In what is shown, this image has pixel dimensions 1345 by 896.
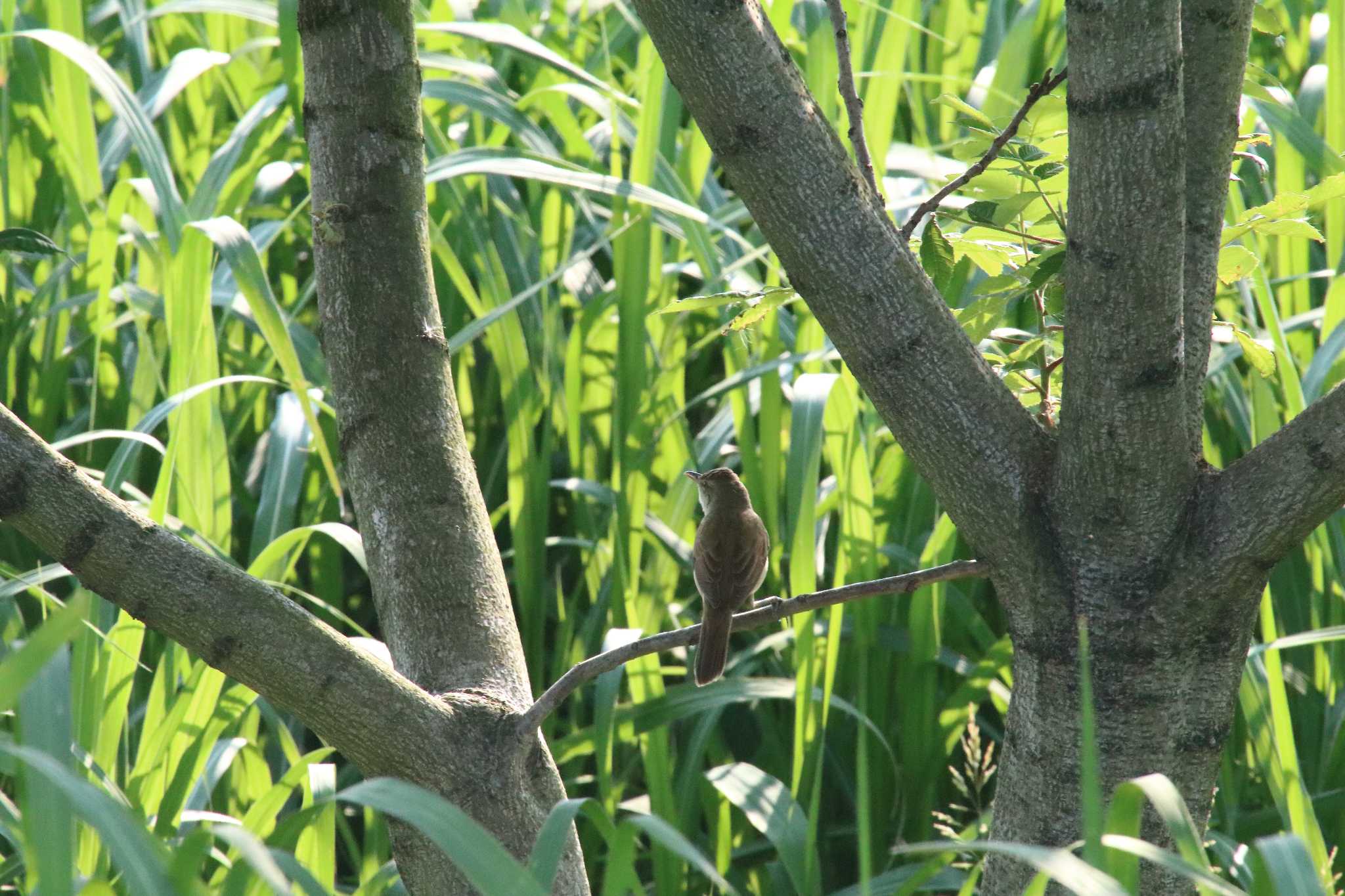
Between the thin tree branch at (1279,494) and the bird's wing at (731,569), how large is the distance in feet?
2.84

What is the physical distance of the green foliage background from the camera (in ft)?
5.74

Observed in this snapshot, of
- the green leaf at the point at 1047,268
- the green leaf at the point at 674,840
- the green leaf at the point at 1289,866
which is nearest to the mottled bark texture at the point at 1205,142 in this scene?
the green leaf at the point at 1047,268

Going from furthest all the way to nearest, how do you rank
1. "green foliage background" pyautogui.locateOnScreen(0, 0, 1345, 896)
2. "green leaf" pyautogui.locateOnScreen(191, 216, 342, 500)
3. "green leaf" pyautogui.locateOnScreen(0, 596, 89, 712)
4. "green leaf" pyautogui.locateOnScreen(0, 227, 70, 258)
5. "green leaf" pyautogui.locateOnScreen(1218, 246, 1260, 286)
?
"green foliage background" pyautogui.locateOnScreen(0, 0, 1345, 896), "green leaf" pyautogui.locateOnScreen(191, 216, 342, 500), "green leaf" pyautogui.locateOnScreen(1218, 246, 1260, 286), "green leaf" pyautogui.locateOnScreen(0, 227, 70, 258), "green leaf" pyautogui.locateOnScreen(0, 596, 89, 712)

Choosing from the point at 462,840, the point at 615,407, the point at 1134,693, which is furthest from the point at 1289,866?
the point at 615,407

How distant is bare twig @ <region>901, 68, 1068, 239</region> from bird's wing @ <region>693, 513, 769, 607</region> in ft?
2.49

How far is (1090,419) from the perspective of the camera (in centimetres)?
115

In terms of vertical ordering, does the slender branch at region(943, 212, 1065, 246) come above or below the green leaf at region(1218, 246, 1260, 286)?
above

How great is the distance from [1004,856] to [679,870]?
0.81m

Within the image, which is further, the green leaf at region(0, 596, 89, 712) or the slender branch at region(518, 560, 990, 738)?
the slender branch at region(518, 560, 990, 738)

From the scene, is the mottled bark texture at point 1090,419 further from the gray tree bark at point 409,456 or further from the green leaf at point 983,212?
the gray tree bark at point 409,456

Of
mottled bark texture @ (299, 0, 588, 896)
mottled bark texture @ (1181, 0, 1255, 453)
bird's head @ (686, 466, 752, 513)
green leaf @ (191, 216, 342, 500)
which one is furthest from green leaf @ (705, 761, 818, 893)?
mottled bark texture @ (1181, 0, 1255, 453)

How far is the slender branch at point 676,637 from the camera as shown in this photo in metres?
1.25

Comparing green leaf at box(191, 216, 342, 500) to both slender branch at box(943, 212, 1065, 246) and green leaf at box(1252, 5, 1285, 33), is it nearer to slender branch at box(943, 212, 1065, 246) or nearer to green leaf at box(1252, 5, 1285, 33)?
slender branch at box(943, 212, 1065, 246)

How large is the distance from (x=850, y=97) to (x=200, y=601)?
78cm
